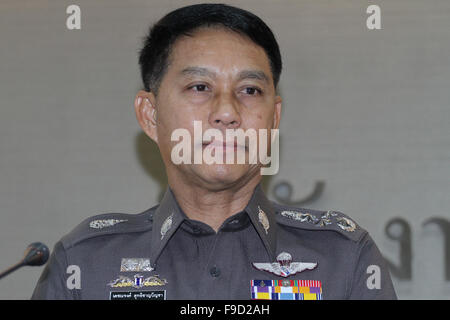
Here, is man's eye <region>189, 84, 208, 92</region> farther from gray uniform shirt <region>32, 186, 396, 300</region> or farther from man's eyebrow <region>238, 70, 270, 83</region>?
gray uniform shirt <region>32, 186, 396, 300</region>

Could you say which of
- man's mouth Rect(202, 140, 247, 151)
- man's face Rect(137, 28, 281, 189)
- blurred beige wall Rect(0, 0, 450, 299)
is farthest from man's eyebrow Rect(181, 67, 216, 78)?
blurred beige wall Rect(0, 0, 450, 299)

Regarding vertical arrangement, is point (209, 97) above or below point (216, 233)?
above

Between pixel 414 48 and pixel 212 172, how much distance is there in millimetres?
1286

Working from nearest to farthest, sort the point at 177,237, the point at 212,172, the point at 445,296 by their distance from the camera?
the point at 212,172
the point at 177,237
the point at 445,296

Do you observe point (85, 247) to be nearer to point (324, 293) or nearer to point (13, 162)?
point (324, 293)

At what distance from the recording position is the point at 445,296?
2234 mm

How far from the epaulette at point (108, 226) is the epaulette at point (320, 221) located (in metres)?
0.35

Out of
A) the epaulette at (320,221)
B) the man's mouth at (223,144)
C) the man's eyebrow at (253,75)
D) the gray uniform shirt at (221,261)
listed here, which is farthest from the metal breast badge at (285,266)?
the man's eyebrow at (253,75)

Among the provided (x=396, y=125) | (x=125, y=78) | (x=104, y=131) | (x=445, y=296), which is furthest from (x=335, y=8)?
(x=445, y=296)

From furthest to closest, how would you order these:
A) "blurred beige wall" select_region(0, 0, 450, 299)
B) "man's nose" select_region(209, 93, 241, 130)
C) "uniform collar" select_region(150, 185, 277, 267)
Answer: "blurred beige wall" select_region(0, 0, 450, 299)
"uniform collar" select_region(150, 185, 277, 267)
"man's nose" select_region(209, 93, 241, 130)

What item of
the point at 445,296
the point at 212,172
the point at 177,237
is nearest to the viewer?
the point at 212,172

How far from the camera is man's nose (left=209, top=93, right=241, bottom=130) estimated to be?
1352mm

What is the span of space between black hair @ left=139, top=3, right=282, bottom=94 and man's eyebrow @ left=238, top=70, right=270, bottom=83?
9 centimetres

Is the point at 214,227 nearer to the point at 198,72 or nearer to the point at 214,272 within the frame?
the point at 214,272
